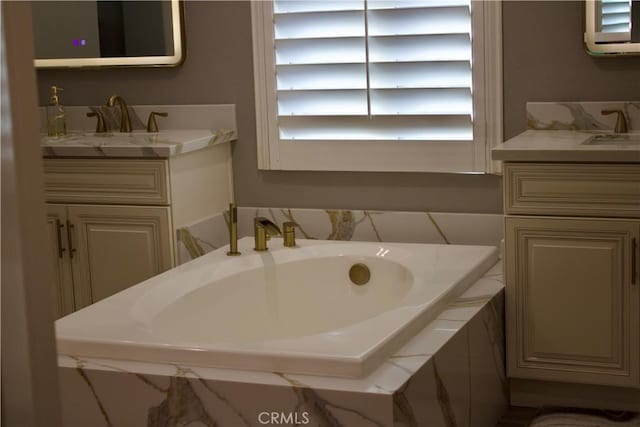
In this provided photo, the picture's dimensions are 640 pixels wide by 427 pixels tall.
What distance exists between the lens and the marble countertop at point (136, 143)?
3139mm

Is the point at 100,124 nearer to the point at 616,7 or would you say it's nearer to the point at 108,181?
the point at 108,181

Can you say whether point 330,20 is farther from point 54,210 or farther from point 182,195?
point 54,210

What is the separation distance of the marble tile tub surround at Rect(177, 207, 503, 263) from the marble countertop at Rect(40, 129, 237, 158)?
296 mm

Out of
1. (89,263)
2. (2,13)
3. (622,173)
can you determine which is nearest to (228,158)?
(89,263)

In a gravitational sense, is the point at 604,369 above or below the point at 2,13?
below

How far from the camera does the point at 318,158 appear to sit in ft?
11.3

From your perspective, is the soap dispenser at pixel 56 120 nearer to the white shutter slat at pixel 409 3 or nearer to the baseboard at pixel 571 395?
the white shutter slat at pixel 409 3

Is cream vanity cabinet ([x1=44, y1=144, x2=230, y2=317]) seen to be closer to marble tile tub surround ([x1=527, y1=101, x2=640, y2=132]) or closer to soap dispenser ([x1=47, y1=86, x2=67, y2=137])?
soap dispenser ([x1=47, y1=86, x2=67, y2=137])

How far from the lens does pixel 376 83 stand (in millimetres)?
3279

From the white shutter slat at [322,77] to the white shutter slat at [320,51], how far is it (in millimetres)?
22

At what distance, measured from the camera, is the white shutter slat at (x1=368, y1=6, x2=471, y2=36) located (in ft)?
10.4

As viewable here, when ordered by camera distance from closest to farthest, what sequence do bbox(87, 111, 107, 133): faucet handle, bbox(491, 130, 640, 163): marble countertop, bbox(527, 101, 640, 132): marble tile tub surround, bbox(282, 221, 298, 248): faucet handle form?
bbox(491, 130, 640, 163): marble countertop < bbox(527, 101, 640, 132): marble tile tub surround < bbox(282, 221, 298, 248): faucet handle < bbox(87, 111, 107, 133): faucet handle

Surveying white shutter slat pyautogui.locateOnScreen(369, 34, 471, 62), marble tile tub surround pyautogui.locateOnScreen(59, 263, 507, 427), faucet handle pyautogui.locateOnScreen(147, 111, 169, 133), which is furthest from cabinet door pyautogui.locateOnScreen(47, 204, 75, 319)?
white shutter slat pyautogui.locateOnScreen(369, 34, 471, 62)

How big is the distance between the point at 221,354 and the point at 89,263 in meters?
1.37
